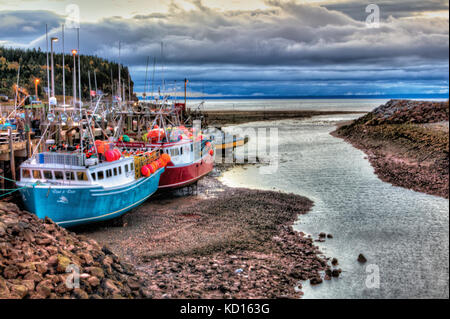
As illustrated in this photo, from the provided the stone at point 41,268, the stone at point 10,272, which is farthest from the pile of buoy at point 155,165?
the stone at point 10,272

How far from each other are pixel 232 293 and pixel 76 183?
845 cm

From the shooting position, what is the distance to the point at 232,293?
12.5 metres

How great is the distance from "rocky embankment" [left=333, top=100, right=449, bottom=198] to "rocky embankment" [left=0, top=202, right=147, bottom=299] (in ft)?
44.4

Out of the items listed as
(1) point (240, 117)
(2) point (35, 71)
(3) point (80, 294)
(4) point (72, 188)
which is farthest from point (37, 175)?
(1) point (240, 117)

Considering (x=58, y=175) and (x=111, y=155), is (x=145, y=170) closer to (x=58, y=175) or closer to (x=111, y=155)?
(x=111, y=155)

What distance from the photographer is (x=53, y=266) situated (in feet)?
36.3

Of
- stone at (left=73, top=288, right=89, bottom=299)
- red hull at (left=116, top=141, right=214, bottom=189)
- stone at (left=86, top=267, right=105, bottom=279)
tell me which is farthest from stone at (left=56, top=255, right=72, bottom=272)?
red hull at (left=116, top=141, right=214, bottom=189)

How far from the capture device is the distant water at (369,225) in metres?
13.3

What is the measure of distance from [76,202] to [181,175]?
396 inches

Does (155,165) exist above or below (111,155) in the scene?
below

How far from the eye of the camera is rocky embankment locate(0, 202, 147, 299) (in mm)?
9961

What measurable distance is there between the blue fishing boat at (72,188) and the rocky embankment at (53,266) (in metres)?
1.74
